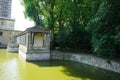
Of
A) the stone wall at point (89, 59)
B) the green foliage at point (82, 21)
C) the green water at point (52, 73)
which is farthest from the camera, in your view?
the stone wall at point (89, 59)

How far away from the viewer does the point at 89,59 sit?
18.3 meters

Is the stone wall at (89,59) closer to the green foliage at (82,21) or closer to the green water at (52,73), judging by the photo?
the green water at (52,73)

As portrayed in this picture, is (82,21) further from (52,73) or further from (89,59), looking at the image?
(52,73)

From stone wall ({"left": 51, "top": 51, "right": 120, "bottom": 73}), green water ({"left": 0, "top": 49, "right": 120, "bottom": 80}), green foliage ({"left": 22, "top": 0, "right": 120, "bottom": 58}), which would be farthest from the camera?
stone wall ({"left": 51, "top": 51, "right": 120, "bottom": 73})

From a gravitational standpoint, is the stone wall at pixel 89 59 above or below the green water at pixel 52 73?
above

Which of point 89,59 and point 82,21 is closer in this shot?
point 89,59

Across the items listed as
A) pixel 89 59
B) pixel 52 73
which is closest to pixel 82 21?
pixel 89 59

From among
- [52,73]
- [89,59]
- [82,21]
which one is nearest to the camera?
[52,73]

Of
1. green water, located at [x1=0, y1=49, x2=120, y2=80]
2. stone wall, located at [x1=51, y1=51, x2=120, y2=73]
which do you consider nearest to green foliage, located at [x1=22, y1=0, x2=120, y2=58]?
stone wall, located at [x1=51, y1=51, x2=120, y2=73]

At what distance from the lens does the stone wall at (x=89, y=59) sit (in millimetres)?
15082

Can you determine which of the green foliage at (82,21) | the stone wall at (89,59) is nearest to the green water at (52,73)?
the stone wall at (89,59)

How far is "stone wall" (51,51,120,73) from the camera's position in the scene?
15.1 metres

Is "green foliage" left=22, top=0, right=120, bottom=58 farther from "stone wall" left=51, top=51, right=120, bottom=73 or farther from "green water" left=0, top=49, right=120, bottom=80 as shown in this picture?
"green water" left=0, top=49, right=120, bottom=80

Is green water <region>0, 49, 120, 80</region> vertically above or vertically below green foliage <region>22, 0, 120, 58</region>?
below
